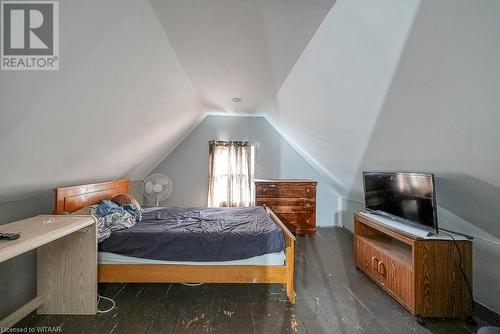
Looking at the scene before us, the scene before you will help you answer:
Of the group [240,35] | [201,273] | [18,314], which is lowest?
[18,314]

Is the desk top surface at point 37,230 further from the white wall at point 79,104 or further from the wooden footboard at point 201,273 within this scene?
the wooden footboard at point 201,273

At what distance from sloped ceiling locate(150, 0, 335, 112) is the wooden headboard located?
1710mm

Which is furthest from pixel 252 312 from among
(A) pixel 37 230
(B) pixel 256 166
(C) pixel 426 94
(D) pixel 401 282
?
(B) pixel 256 166

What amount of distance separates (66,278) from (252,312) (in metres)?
1.58

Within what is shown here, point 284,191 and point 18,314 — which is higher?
point 284,191

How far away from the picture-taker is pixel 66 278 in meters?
1.89

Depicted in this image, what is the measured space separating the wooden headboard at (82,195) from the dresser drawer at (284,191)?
2.24 meters

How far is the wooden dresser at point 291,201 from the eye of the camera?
13.4ft

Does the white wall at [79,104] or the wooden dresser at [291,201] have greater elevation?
the white wall at [79,104]

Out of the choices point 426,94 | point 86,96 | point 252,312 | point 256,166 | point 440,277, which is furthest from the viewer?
point 256,166

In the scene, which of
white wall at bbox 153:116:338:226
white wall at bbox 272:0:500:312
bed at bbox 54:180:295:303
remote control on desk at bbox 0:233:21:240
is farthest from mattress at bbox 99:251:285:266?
white wall at bbox 153:116:338:226

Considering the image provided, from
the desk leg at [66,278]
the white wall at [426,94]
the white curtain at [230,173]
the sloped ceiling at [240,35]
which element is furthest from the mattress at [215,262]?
the white curtain at [230,173]

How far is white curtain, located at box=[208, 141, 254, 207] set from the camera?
180 inches

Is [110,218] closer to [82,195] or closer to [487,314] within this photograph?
[82,195]
